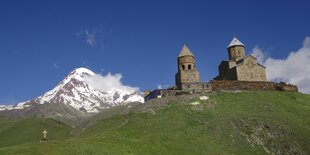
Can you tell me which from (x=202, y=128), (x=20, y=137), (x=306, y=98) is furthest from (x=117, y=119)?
(x=306, y=98)

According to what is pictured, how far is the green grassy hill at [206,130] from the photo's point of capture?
5809cm

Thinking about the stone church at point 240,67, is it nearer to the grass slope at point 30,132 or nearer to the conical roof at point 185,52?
the conical roof at point 185,52

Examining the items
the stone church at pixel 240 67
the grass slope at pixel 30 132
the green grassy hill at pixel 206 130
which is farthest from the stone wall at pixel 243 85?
the grass slope at pixel 30 132

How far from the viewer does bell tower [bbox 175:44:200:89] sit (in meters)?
105

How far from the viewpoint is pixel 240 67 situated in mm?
109438

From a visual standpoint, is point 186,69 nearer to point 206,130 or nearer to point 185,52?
point 185,52

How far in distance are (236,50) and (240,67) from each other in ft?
31.5

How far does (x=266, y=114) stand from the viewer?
7738 cm

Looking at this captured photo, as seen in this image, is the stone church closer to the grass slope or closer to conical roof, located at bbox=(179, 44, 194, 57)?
conical roof, located at bbox=(179, 44, 194, 57)

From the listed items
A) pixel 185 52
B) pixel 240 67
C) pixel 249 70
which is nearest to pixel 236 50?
pixel 240 67

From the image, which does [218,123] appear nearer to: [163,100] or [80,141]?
[163,100]

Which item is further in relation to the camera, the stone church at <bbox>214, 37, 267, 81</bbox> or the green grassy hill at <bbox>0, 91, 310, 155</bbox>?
the stone church at <bbox>214, 37, 267, 81</bbox>

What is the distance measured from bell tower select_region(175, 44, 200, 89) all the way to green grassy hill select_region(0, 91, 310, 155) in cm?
Result: 1886

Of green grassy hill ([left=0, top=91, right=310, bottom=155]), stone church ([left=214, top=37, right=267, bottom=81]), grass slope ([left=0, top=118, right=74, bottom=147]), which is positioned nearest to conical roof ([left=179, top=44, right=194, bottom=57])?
stone church ([left=214, top=37, right=267, bottom=81])
